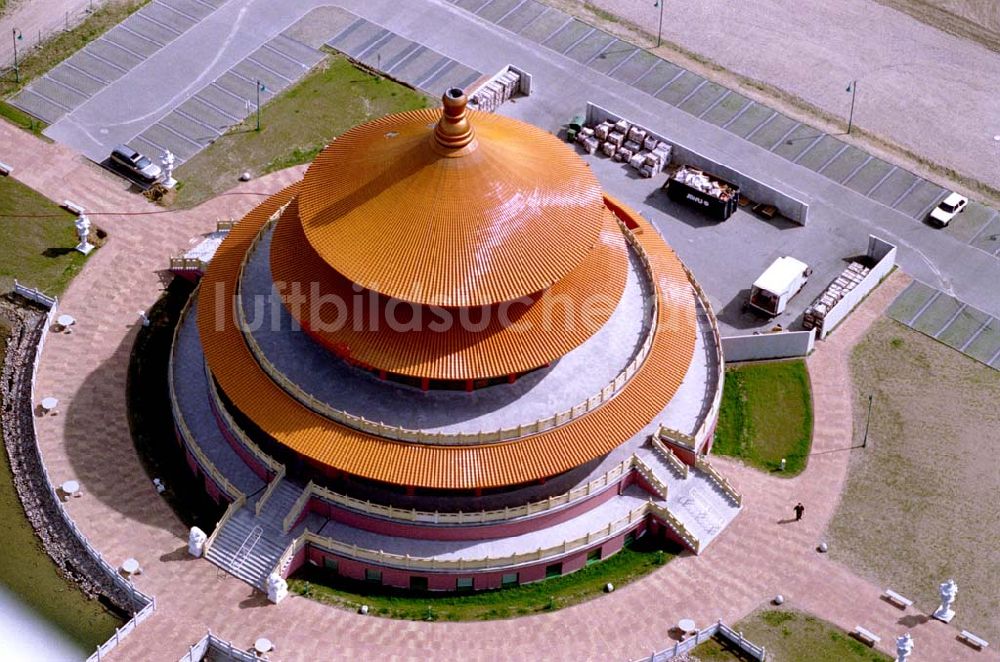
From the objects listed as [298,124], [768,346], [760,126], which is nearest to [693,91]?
[760,126]

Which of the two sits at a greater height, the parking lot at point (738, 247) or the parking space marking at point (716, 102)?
the parking space marking at point (716, 102)

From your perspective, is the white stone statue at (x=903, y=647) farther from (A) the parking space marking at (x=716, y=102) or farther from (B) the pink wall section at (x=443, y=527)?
(A) the parking space marking at (x=716, y=102)

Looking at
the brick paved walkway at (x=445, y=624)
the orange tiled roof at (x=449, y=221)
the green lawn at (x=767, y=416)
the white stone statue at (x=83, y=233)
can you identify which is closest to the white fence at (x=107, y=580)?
the brick paved walkway at (x=445, y=624)

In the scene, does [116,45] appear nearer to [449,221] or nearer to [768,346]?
[449,221]

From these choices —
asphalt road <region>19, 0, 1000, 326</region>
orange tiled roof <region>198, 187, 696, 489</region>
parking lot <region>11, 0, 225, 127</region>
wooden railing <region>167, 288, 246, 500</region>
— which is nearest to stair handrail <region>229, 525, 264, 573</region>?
wooden railing <region>167, 288, 246, 500</region>

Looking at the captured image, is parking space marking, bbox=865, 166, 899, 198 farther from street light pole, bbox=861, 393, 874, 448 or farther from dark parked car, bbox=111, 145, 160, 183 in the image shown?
dark parked car, bbox=111, 145, 160, 183

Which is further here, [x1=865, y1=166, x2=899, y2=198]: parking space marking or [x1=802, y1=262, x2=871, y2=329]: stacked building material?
[x1=865, y1=166, x2=899, y2=198]: parking space marking
